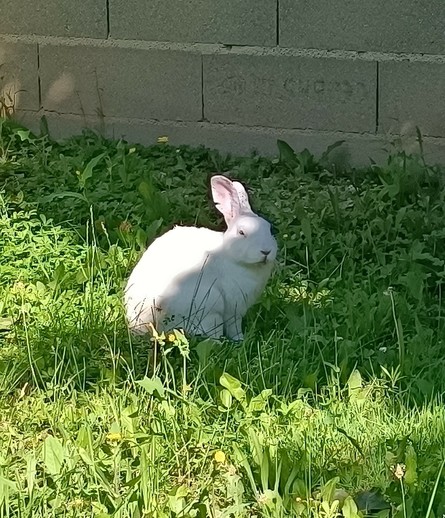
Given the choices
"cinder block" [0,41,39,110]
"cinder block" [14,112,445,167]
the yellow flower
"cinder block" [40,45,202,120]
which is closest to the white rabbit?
the yellow flower

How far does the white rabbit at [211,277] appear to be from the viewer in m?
3.16

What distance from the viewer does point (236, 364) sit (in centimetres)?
304

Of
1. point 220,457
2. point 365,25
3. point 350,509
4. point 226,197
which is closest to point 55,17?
point 365,25

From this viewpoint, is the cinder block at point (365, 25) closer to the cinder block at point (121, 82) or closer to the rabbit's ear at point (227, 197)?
the cinder block at point (121, 82)

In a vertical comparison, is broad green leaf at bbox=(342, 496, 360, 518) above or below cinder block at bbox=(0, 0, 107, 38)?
below

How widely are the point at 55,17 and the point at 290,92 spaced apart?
140 centimetres

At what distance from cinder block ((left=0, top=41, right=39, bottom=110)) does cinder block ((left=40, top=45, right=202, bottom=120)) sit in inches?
2.3

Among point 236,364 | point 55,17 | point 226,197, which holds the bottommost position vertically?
point 236,364

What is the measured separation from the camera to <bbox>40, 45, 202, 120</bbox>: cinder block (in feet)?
18.1

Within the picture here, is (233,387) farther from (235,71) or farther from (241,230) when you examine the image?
(235,71)

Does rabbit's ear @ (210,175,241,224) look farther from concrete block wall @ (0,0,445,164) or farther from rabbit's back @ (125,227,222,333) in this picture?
concrete block wall @ (0,0,445,164)

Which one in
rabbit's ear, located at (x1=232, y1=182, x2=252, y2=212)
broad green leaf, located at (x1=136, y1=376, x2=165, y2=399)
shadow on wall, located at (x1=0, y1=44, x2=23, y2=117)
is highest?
rabbit's ear, located at (x1=232, y1=182, x2=252, y2=212)

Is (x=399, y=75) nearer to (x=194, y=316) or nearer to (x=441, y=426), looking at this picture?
(x=194, y=316)

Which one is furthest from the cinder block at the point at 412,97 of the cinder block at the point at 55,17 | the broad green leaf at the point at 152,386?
the broad green leaf at the point at 152,386
